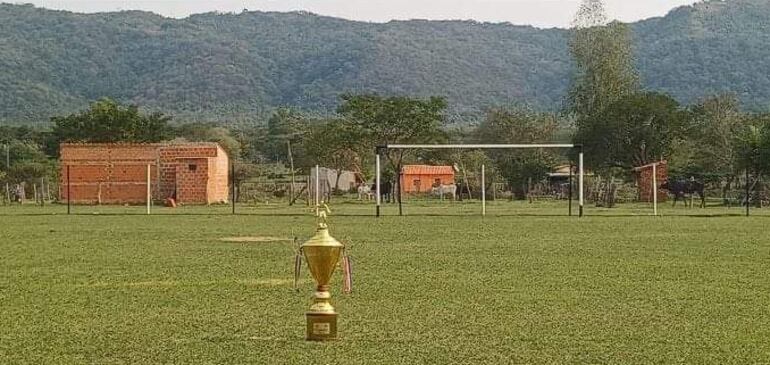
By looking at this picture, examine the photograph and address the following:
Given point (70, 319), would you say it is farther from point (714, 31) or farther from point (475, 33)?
point (475, 33)

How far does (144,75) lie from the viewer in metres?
154

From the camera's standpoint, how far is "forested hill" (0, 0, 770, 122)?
141m

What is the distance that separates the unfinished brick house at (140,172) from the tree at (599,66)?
27.1 meters

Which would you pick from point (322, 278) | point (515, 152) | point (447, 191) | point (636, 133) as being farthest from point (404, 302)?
point (515, 152)

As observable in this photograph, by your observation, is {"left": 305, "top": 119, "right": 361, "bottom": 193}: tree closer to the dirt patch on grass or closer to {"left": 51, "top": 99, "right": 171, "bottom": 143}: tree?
{"left": 51, "top": 99, "right": 171, "bottom": 143}: tree

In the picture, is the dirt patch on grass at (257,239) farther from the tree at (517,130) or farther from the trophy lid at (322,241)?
the tree at (517,130)

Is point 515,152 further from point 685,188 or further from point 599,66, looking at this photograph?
point 685,188

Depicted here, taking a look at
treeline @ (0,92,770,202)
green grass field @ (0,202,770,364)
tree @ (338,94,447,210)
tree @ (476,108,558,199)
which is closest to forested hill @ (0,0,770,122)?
tree @ (476,108,558,199)

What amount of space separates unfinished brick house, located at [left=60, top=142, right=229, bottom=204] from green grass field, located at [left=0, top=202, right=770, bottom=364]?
27.1 m

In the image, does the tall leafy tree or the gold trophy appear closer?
the gold trophy

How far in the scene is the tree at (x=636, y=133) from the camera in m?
55.3

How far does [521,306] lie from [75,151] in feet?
133

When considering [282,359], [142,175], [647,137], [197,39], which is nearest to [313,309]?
[282,359]

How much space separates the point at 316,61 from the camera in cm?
16062
